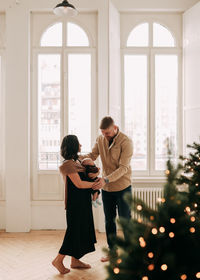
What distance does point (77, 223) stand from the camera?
3057 millimetres

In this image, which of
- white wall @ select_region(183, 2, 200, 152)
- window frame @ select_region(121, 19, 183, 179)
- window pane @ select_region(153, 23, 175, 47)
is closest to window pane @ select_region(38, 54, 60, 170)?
window frame @ select_region(121, 19, 183, 179)

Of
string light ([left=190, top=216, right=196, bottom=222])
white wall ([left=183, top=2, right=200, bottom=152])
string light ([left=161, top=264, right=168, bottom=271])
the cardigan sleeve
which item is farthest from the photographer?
white wall ([left=183, top=2, right=200, bottom=152])

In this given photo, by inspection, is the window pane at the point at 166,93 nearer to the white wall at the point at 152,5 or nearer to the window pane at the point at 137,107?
the window pane at the point at 137,107

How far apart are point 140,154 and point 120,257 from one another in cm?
371

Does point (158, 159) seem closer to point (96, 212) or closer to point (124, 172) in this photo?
point (96, 212)

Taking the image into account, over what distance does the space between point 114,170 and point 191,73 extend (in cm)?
236

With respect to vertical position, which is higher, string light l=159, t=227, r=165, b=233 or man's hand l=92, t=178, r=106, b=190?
string light l=159, t=227, r=165, b=233

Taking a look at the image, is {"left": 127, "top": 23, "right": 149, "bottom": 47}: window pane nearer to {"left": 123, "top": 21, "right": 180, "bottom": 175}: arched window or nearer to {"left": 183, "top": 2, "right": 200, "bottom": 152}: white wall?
{"left": 123, "top": 21, "right": 180, "bottom": 175}: arched window

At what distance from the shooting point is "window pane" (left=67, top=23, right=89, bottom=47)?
4859mm

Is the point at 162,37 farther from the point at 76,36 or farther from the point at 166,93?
the point at 76,36

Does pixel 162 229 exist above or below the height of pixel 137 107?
below

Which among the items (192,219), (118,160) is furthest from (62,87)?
(192,219)

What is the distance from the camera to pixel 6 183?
15.2 feet

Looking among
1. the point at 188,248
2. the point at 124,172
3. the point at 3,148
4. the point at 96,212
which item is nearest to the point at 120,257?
the point at 188,248
